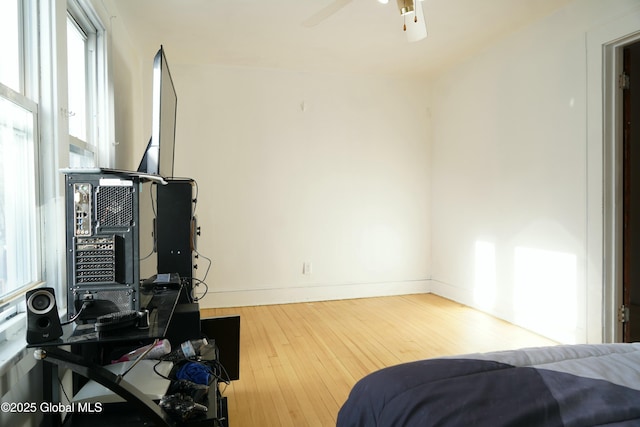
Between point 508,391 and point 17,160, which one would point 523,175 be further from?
point 17,160

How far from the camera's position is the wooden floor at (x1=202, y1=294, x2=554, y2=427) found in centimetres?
213

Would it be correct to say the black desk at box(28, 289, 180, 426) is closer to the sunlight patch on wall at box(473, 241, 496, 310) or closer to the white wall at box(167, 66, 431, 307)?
the white wall at box(167, 66, 431, 307)

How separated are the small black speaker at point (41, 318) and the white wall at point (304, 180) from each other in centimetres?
287

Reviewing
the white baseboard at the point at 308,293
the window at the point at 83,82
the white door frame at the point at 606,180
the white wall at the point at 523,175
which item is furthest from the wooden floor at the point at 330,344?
the window at the point at 83,82

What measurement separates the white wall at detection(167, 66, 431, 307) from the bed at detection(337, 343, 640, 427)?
3.11m

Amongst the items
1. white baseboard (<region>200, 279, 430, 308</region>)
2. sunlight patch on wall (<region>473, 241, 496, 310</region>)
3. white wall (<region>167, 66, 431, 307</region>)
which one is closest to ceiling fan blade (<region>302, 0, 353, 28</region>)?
white wall (<region>167, 66, 431, 307</region>)

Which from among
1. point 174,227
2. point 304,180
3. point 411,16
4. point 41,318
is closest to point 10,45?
point 41,318

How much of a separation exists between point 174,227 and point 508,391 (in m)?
2.05

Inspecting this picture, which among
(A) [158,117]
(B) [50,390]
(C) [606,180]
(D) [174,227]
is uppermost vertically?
(A) [158,117]

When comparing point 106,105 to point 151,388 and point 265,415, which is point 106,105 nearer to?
point 151,388

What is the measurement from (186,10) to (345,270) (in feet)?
9.86

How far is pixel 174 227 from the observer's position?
2424 millimetres

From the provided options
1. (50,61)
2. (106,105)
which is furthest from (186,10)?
(50,61)

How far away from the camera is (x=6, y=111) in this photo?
139 centimetres
